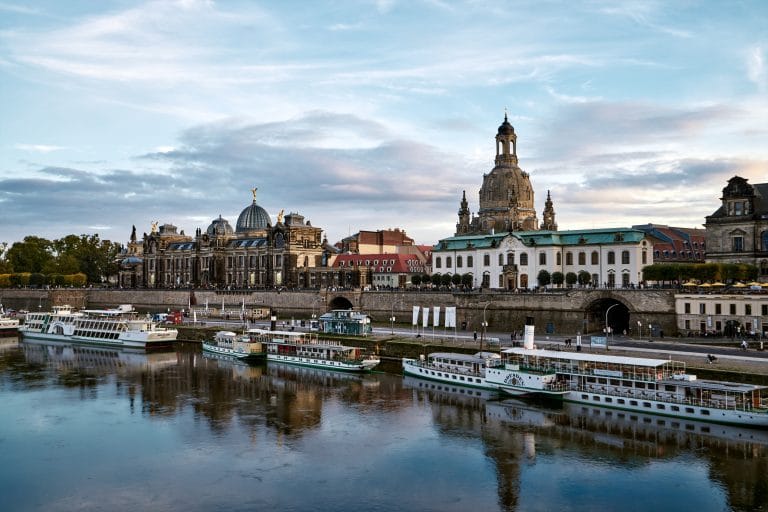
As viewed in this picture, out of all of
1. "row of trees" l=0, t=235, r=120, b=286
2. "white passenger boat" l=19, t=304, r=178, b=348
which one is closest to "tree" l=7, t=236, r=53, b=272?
"row of trees" l=0, t=235, r=120, b=286

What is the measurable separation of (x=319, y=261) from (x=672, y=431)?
91.3 m

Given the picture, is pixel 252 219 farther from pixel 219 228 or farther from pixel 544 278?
pixel 544 278

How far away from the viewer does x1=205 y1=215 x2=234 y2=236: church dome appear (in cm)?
13726

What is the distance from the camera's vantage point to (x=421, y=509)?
28047mm

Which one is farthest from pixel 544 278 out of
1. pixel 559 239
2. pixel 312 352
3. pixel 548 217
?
pixel 548 217

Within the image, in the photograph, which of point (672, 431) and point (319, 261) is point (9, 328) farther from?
point (672, 431)

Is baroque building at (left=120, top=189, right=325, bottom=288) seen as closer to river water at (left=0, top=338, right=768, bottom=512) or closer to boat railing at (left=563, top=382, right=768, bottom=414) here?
river water at (left=0, top=338, right=768, bottom=512)

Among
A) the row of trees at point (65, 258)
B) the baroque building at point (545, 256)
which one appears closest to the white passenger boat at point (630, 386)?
the baroque building at point (545, 256)

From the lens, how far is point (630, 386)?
145 ft

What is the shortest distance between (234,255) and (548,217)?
190 ft

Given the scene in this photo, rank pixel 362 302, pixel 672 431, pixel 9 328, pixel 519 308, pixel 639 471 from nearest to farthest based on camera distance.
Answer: pixel 639 471 < pixel 672 431 < pixel 519 308 < pixel 362 302 < pixel 9 328

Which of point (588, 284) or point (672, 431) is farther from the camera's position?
point (588, 284)

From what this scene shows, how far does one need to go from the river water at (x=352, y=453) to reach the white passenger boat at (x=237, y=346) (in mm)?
14919

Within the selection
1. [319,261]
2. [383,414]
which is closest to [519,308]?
[383,414]
